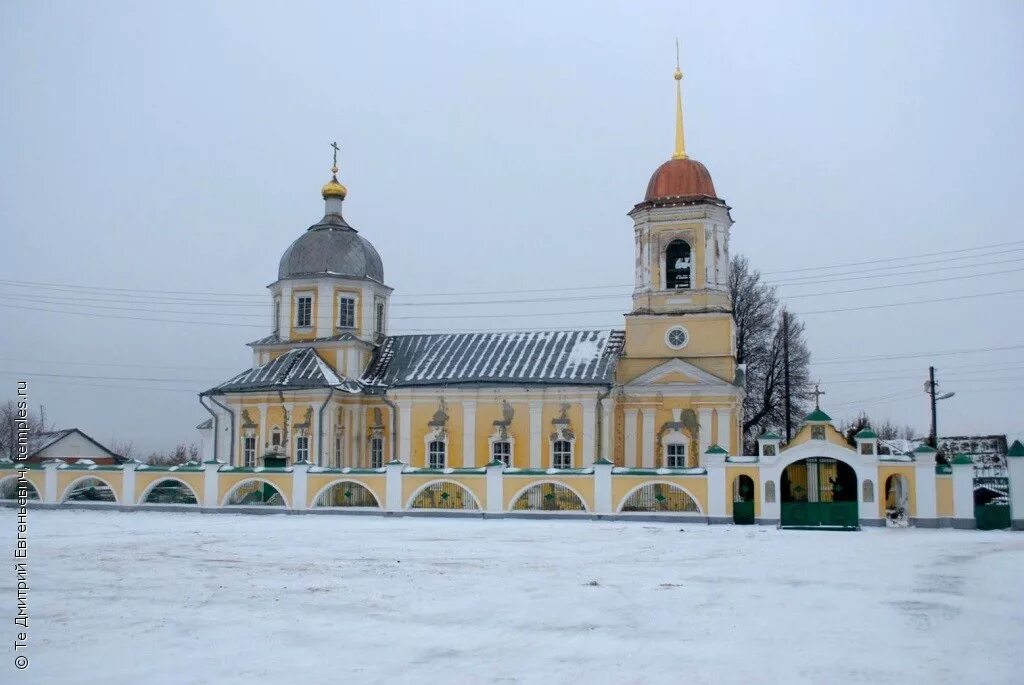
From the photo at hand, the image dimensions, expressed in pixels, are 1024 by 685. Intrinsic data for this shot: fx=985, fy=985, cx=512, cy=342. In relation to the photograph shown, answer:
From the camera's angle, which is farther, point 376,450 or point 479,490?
point 376,450

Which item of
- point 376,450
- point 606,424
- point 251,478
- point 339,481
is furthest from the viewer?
point 376,450

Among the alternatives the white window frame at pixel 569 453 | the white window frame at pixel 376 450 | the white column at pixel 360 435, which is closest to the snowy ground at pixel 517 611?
the white window frame at pixel 569 453

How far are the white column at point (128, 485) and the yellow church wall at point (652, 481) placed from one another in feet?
49.2

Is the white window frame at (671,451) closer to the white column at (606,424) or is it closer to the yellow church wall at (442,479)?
the white column at (606,424)

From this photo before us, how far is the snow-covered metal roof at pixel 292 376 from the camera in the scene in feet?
113

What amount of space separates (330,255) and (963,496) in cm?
2382

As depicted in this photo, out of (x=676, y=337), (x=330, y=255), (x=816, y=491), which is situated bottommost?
(x=816, y=491)

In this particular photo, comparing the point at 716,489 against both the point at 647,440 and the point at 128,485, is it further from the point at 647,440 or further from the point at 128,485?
the point at 128,485

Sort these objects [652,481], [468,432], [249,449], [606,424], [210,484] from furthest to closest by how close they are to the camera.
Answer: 1. [249,449]
2. [468,432]
3. [606,424]
4. [210,484]
5. [652,481]

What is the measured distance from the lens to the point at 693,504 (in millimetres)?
26719

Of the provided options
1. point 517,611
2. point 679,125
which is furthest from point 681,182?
point 517,611

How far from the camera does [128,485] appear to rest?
30703 millimetres

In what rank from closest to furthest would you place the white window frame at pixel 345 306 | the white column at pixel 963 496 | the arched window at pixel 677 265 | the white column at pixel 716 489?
the white column at pixel 963 496, the white column at pixel 716 489, the arched window at pixel 677 265, the white window frame at pixel 345 306

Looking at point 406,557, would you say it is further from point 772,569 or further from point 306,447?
point 306,447
